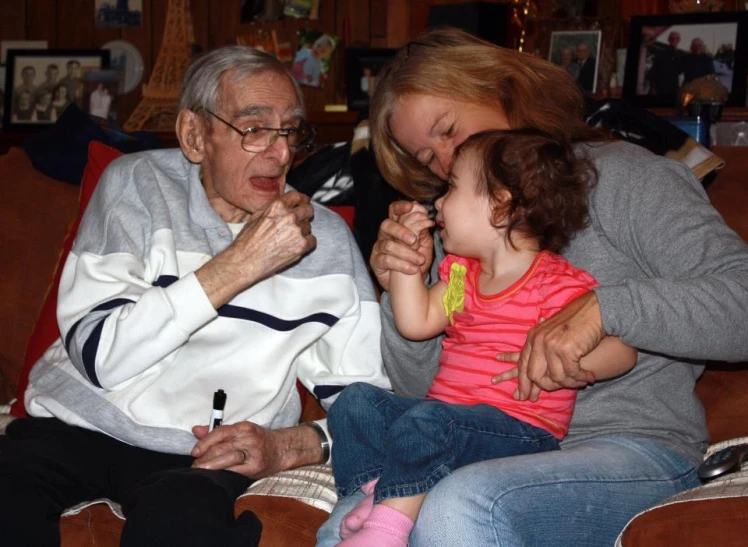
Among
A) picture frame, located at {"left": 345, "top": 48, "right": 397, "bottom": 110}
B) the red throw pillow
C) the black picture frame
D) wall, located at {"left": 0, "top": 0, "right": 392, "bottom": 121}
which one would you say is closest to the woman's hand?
the red throw pillow

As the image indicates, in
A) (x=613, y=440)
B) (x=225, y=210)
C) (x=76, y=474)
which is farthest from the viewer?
(x=225, y=210)

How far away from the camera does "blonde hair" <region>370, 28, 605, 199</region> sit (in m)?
1.91

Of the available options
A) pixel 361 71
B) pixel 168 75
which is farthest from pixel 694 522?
pixel 168 75

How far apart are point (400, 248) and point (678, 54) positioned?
1.80m

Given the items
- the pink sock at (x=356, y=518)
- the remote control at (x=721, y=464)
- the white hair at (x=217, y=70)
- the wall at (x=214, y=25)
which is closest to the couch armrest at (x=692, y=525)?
the remote control at (x=721, y=464)

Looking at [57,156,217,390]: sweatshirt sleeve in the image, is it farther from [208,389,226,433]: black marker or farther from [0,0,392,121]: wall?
[0,0,392,121]: wall

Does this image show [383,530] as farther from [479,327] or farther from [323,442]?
[323,442]

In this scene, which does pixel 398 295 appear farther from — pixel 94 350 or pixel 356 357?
pixel 94 350

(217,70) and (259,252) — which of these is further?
(217,70)

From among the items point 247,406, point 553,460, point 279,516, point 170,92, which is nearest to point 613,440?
point 553,460

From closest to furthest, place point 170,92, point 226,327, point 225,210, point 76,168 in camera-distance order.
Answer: point 226,327
point 225,210
point 76,168
point 170,92

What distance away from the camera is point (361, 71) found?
375cm

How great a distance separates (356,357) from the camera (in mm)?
2059

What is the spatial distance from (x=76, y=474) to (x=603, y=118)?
1331 mm
